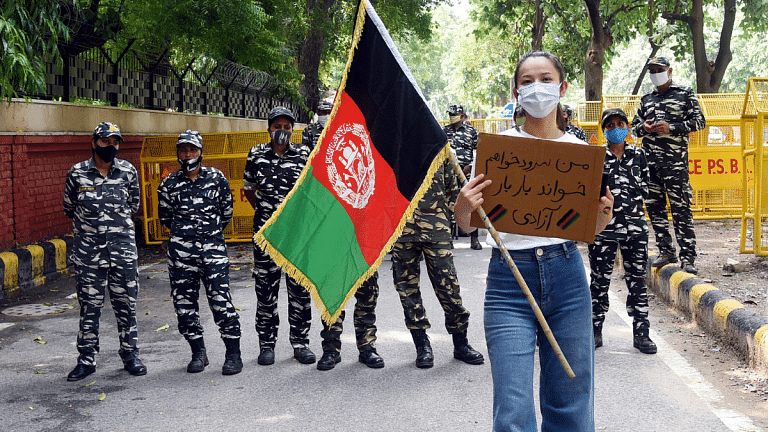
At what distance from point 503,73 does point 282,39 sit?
3186 cm

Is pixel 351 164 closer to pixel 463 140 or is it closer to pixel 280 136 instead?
pixel 280 136

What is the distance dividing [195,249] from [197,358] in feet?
2.70

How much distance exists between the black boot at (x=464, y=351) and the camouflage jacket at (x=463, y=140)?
16.5ft

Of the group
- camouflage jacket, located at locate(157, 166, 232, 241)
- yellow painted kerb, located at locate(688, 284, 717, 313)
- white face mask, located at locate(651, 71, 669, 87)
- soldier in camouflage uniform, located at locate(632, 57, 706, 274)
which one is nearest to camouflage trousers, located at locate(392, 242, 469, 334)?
camouflage jacket, located at locate(157, 166, 232, 241)

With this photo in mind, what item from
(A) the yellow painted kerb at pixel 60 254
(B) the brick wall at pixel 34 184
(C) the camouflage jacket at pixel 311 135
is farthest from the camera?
(A) the yellow painted kerb at pixel 60 254

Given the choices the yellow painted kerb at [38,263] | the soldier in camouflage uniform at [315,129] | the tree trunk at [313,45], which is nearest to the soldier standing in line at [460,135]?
the soldier in camouflage uniform at [315,129]

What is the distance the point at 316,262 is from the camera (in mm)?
4602

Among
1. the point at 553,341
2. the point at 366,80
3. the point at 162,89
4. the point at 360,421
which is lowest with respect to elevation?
the point at 360,421

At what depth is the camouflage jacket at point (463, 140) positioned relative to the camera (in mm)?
11039

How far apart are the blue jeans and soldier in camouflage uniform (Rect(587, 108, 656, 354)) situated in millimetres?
3230

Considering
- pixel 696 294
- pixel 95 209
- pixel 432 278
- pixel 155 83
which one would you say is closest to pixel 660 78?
pixel 696 294

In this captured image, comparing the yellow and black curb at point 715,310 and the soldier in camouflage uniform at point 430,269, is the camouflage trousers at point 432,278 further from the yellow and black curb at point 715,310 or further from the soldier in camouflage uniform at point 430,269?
the yellow and black curb at point 715,310

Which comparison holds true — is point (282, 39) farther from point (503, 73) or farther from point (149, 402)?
point (503, 73)

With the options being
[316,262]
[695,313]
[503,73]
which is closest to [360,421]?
[316,262]
